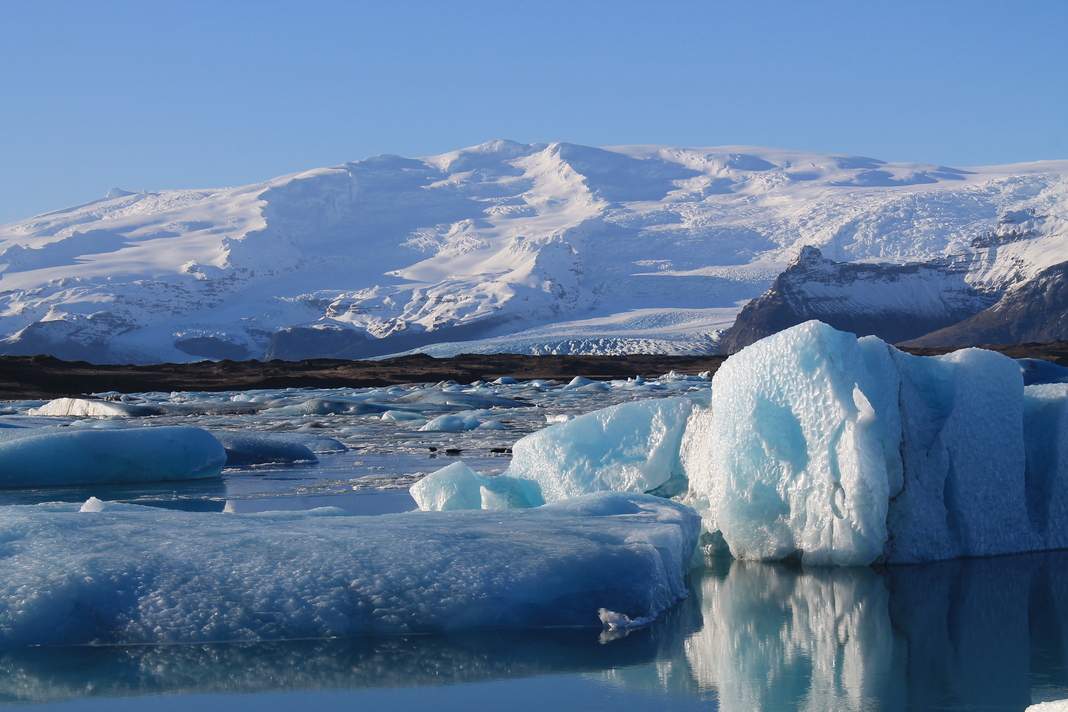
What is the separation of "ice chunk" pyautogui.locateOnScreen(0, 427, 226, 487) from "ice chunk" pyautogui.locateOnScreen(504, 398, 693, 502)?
411cm

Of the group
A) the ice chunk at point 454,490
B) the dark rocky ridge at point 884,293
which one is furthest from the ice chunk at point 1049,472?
the dark rocky ridge at point 884,293

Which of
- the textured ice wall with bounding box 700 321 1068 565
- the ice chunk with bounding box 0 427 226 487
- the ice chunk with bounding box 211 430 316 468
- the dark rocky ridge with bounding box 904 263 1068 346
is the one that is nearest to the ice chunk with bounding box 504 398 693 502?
the textured ice wall with bounding box 700 321 1068 565

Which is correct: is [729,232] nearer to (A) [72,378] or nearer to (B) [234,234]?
(B) [234,234]

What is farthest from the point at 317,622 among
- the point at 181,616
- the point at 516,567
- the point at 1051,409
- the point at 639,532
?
the point at 1051,409

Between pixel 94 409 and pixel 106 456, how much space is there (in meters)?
9.96

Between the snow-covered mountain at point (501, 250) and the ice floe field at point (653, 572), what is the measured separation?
50.9 meters

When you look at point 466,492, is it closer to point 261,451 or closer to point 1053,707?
point 1053,707

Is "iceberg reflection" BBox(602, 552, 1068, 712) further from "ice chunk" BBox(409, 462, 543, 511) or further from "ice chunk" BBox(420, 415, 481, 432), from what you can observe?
"ice chunk" BBox(420, 415, 481, 432)

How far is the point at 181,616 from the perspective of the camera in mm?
3285

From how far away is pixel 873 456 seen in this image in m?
4.31

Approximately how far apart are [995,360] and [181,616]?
365 cm

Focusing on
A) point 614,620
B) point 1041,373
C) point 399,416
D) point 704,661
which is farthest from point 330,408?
point 704,661

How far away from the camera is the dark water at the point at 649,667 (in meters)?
2.80

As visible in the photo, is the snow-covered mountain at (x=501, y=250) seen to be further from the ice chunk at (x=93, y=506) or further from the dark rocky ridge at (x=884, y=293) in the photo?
the ice chunk at (x=93, y=506)
